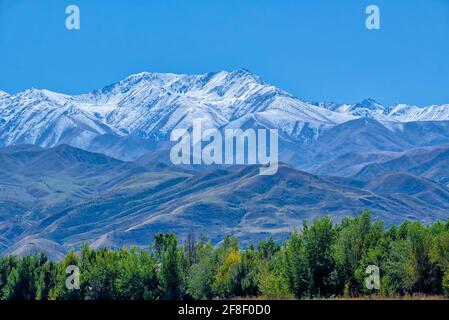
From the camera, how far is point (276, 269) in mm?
88188

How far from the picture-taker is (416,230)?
75.8 metres

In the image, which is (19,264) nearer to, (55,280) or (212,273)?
(55,280)

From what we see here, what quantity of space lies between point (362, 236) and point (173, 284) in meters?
22.4

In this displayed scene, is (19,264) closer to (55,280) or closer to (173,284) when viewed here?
(55,280)

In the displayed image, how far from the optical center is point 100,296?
95.7 m

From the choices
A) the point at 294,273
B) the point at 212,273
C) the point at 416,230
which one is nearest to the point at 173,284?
the point at 212,273

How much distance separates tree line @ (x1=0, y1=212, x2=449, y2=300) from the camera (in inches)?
2842

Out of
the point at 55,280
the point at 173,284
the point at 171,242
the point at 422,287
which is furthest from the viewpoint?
the point at 55,280

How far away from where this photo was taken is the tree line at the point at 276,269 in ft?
237
